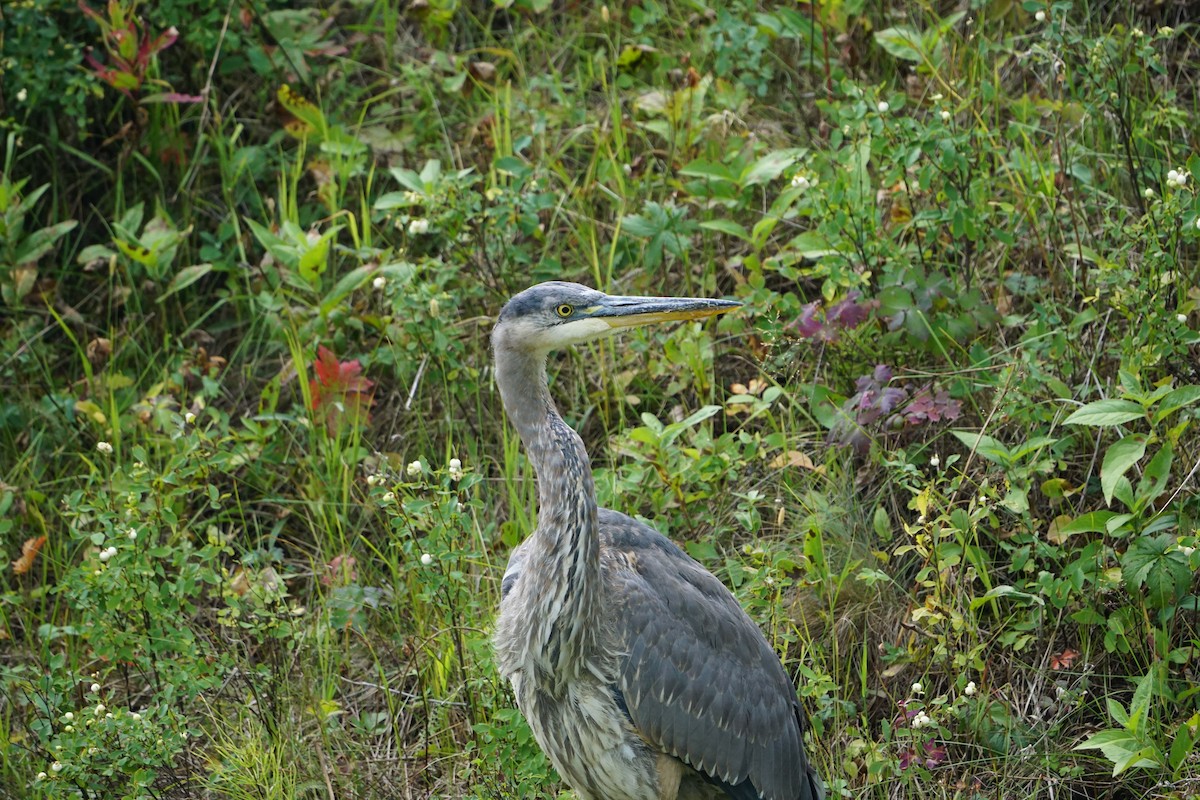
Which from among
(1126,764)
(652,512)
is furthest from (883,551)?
(1126,764)

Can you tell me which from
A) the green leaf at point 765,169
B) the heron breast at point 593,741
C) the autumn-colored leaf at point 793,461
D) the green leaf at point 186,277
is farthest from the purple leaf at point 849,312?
the green leaf at point 186,277

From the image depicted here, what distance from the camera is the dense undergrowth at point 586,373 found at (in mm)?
3799

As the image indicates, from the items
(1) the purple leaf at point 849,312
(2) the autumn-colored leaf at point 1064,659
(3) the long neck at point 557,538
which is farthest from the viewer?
(1) the purple leaf at point 849,312

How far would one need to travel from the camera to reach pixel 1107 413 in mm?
3492

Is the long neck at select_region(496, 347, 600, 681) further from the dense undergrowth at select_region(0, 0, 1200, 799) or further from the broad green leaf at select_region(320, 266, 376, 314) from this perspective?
the broad green leaf at select_region(320, 266, 376, 314)

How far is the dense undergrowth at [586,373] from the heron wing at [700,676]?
225 millimetres

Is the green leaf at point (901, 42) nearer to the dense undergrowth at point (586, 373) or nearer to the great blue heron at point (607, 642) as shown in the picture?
the dense undergrowth at point (586, 373)

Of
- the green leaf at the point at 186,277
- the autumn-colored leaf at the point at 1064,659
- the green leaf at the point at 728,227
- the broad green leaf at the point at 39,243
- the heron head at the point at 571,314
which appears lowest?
the autumn-colored leaf at the point at 1064,659

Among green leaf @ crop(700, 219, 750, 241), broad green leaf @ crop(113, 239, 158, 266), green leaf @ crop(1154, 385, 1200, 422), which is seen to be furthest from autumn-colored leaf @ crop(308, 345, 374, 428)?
green leaf @ crop(1154, 385, 1200, 422)

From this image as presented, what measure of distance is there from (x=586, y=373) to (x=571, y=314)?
161cm

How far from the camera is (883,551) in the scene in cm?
425

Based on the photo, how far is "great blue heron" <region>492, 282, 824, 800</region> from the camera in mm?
3402

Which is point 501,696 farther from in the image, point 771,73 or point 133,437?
point 771,73

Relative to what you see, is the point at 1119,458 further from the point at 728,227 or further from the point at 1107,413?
the point at 728,227
